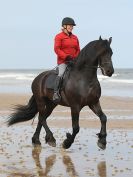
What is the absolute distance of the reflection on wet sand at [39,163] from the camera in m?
8.74

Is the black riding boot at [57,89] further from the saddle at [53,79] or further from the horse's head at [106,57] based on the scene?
the horse's head at [106,57]

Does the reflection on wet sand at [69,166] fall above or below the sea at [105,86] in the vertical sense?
above

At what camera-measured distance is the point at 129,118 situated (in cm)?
1944

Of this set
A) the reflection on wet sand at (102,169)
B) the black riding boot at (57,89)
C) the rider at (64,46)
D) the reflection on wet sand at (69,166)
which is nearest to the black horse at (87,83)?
the black riding boot at (57,89)

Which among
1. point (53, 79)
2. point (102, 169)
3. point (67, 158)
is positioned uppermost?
point (53, 79)

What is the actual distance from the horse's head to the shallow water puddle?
1.77 metres

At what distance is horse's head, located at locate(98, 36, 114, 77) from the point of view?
10.4 meters

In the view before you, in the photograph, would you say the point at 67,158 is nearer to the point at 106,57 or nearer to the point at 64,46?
the point at 106,57

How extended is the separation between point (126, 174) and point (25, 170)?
1766mm

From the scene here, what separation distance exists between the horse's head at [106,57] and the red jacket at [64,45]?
1.29 m

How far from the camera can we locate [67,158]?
33.6ft

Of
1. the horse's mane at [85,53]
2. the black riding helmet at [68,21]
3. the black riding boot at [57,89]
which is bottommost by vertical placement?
the black riding boot at [57,89]

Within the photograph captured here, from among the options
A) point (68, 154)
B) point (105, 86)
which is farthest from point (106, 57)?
point (105, 86)

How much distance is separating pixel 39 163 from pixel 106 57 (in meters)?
2.65
